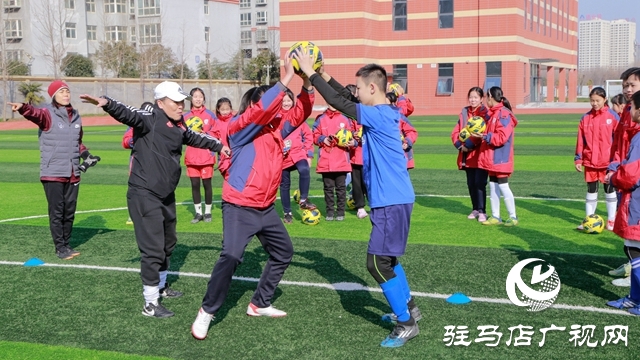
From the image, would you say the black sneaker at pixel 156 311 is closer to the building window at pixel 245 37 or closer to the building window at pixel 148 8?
the building window at pixel 148 8

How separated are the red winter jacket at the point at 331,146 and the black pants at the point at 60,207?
401cm

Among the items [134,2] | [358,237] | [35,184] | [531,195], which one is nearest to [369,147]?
[358,237]

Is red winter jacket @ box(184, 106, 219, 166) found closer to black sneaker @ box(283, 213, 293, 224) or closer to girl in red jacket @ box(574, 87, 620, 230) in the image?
black sneaker @ box(283, 213, 293, 224)

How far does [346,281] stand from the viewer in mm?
7469

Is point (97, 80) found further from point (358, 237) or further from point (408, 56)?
point (358, 237)

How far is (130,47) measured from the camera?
218 feet

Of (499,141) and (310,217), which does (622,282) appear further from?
(310,217)

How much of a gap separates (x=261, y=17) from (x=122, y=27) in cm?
3014

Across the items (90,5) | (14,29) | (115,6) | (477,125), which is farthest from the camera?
(115,6)

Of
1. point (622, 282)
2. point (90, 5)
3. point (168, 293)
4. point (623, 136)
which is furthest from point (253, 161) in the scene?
point (90, 5)

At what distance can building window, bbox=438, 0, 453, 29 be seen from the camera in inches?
2534

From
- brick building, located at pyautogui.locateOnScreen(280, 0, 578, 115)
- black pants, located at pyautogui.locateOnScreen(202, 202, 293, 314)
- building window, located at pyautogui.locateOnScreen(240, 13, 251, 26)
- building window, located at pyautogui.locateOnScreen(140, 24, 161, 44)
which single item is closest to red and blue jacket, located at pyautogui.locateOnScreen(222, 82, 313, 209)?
black pants, located at pyautogui.locateOnScreen(202, 202, 293, 314)

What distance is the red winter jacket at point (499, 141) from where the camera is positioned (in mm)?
10102

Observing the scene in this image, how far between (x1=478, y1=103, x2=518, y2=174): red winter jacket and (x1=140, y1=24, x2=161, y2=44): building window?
241ft
